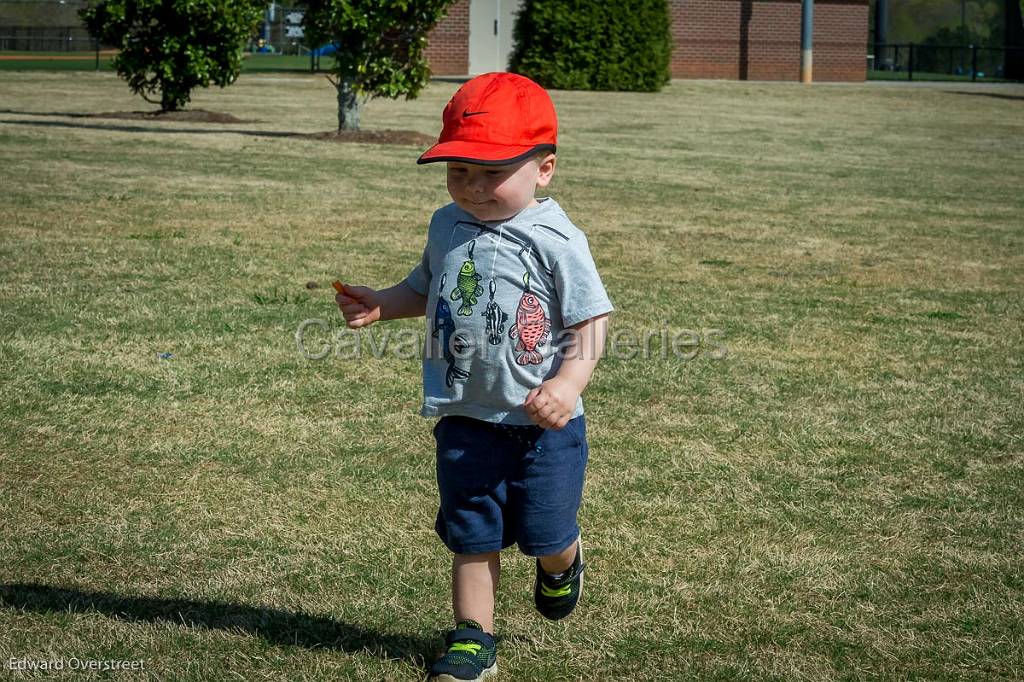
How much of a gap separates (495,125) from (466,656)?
51.3 inches

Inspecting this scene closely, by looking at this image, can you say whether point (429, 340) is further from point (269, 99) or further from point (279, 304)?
point (269, 99)

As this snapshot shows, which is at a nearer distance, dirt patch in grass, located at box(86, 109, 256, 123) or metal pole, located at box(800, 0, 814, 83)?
dirt patch in grass, located at box(86, 109, 256, 123)

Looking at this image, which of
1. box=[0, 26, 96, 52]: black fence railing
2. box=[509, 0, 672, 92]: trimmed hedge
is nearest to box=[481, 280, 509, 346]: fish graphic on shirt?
box=[509, 0, 672, 92]: trimmed hedge

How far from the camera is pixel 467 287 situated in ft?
9.83

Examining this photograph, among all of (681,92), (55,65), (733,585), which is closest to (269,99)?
(681,92)

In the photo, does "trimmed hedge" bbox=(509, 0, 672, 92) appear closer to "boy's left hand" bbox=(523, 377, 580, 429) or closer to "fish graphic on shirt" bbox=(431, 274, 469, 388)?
"fish graphic on shirt" bbox=(431, 274, 469, 388)

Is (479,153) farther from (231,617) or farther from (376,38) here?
(376,38)

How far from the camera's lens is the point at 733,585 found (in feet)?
12.3

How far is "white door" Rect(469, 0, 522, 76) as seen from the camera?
130 feet

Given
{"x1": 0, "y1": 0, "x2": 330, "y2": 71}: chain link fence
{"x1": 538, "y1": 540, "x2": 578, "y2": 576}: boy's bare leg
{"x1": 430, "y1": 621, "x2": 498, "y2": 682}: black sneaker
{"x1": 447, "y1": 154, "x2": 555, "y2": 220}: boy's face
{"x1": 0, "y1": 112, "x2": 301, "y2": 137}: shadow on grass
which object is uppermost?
{"x1": 0, "y1": 0, "x2": 330, "y2": 71}: chain link fence

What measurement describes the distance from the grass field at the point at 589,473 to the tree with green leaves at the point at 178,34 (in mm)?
8543

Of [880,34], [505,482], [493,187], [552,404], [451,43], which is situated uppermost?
[880,34]

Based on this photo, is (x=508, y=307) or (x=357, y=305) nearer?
(x=508, y=307)

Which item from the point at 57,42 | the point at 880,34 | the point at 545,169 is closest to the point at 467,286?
the point at 545,169
